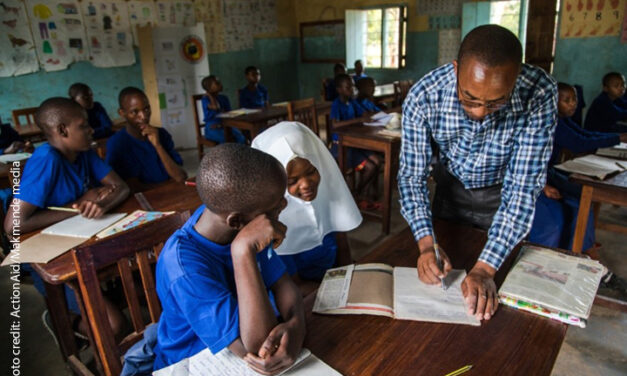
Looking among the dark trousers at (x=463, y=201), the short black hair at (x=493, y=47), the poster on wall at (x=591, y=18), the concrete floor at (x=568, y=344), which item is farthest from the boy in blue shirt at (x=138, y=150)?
the poster on wall at (x=591, y=18)

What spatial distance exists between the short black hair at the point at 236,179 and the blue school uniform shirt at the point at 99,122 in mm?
3764

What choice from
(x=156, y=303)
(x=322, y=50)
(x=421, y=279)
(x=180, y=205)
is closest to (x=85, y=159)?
(x=180, y=205)

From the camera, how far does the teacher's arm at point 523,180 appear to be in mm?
1131

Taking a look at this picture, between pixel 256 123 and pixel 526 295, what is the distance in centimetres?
342

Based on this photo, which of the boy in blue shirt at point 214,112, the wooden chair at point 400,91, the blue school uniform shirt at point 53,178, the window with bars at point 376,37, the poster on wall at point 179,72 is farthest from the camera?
the window with bars at point 376,37

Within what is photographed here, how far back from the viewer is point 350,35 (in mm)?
6773

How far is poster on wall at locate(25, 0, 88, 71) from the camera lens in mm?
4766

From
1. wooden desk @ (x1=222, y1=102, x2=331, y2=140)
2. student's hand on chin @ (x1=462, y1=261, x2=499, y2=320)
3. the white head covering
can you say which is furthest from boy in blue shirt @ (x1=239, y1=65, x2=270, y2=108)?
student's hand on chin @ (x1=462, y1=261, x2=499, y2=320)

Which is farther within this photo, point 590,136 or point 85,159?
point 590,136

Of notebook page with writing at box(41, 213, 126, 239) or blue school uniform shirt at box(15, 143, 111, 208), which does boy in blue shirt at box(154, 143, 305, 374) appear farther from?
blue school uniform shirt at box(15, 143, 111, 208)

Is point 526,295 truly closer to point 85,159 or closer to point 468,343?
point 468,343

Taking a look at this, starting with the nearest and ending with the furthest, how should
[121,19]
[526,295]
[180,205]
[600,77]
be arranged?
[526,295], [180,205], [600,77], [121,19]

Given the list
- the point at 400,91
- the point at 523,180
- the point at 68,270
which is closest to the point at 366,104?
the point at 400,91

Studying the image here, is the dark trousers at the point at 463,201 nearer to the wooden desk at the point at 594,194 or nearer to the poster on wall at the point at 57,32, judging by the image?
the wooden desk at the point at 594,194
